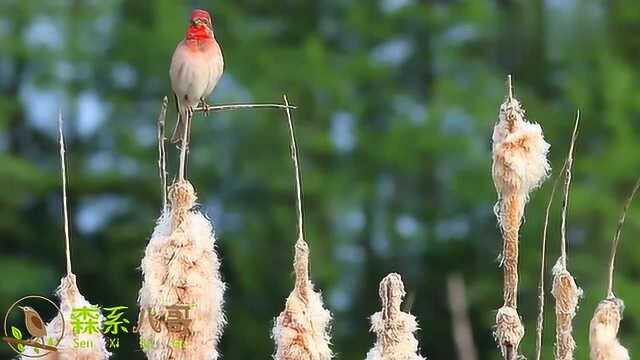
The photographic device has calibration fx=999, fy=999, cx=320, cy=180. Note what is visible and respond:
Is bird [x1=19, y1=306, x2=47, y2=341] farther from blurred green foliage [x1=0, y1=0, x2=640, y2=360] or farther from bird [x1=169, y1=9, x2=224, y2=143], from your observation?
blurred green foliage [x1=0, y1=0, x2=640, y2=360]

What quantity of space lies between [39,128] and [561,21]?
177cm

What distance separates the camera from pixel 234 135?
122 inches

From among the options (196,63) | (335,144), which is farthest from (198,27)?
(335,144)

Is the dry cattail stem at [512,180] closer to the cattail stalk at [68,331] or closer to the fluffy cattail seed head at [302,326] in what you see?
the fluffy cattail seed head at [302,326]

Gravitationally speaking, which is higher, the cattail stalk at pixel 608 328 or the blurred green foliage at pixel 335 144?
the blurred green foliage at pixel 335 144

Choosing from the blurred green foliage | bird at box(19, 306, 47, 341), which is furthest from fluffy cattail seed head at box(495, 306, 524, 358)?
the blurred green foliage

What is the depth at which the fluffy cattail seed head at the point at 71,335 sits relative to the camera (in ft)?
1.67

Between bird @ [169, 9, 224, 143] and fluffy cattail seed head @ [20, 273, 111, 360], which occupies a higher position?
bird @ [169, 9, 224, 143]

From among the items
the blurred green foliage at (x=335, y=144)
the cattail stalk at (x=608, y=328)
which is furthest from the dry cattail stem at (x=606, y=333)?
the blurred green foliage at (x=335, y=144)

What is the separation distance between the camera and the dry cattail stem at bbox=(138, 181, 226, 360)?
493 mm

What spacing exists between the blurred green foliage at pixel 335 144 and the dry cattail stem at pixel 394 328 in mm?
2423

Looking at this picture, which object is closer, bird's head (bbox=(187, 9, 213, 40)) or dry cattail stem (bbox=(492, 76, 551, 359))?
dry cattail stem (bbox=(492, 76, 551, 359))

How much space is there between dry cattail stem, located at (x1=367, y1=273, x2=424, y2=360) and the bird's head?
251 mm

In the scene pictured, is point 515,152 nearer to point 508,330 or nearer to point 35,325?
point 508,330
